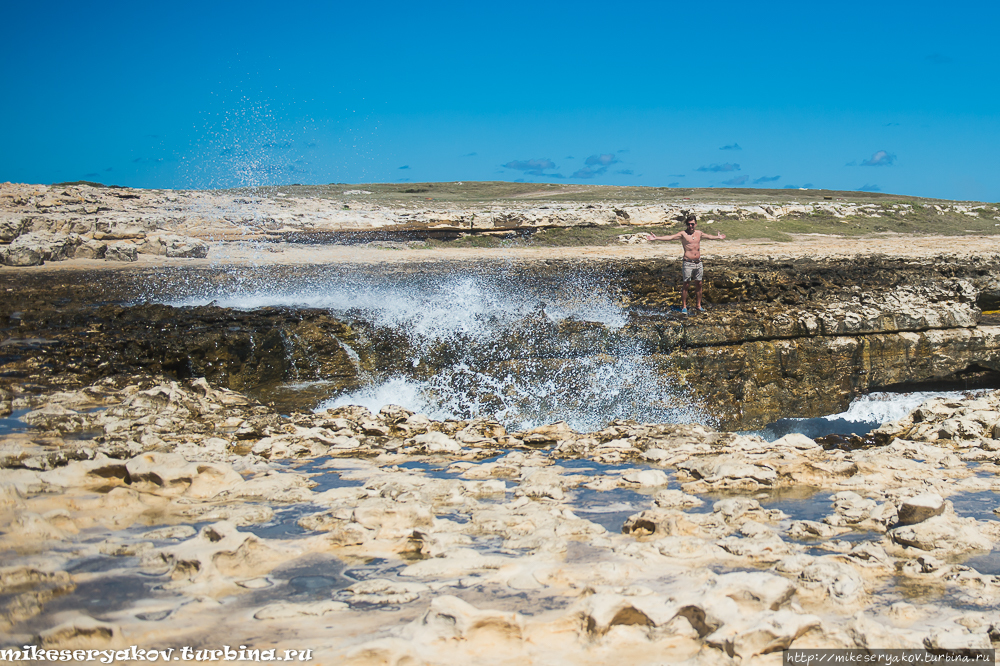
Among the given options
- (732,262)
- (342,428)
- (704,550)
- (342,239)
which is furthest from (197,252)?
(704,550)

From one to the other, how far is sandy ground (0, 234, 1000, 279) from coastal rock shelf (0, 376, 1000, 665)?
346 inches

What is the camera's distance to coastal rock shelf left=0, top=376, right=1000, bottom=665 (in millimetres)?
2238

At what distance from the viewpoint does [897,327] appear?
9.49m

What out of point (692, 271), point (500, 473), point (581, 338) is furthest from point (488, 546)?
point (692, 271)

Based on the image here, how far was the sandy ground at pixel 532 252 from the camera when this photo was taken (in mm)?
13602

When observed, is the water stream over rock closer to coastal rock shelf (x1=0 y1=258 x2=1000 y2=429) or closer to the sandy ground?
coastal rock shelf (x1=0 y1=258 x2=1000 y2=429)

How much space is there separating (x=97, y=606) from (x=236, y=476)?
1.63 m

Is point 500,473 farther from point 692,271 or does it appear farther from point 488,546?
point 692,271

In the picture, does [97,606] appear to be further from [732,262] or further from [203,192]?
[203,192]

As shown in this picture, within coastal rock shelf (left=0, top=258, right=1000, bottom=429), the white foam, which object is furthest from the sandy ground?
the white foam

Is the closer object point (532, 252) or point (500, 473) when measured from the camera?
point (500, 473)

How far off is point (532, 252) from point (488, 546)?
45.6 feet

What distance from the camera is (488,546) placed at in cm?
311

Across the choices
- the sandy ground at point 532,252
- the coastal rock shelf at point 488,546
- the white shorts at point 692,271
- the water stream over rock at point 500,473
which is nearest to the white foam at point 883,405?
the water stream over rock at point 500,473
